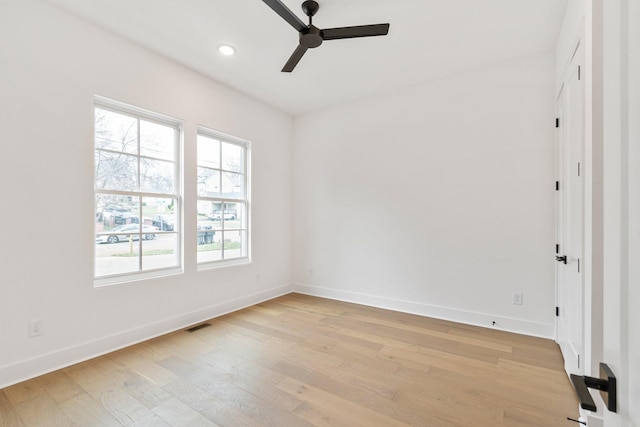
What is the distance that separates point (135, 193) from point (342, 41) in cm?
258

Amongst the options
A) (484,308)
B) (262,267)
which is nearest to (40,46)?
(262,267)

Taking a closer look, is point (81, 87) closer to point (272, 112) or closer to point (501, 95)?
point (272, 112)

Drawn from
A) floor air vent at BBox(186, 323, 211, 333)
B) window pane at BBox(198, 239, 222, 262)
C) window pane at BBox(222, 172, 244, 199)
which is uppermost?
window pane at BBox(222, 172, 244, 199)

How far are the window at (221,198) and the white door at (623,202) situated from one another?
3.60 meters

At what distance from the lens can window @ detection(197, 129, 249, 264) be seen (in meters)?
3.61

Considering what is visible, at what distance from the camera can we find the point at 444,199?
3527mm

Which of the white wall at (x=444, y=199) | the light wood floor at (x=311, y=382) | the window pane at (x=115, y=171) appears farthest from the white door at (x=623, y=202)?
the window pane at (x=115, y=171)

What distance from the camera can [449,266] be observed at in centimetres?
347

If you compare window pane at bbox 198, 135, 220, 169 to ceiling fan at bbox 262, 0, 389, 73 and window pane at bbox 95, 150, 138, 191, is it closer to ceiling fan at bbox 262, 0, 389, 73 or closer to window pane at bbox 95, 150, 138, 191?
window pane at bbox 95, 150, 138, 191

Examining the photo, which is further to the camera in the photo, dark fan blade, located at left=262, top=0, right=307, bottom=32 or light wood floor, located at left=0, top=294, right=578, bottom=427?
dark fan blade, located at left=262, top=0, right=307, bottom=32

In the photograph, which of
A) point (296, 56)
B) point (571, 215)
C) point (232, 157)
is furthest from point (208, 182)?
point (571, 215)

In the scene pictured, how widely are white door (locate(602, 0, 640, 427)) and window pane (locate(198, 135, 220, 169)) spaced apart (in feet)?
12.0

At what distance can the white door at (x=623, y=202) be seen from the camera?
462 mm

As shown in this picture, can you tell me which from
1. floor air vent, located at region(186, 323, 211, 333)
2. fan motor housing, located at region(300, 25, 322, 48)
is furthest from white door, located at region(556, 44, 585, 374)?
floor air vent, located at region(186, 323, 211, 333)
